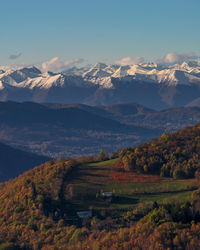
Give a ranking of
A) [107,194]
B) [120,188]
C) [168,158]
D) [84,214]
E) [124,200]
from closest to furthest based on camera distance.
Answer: [84,214] → [124,200] → [107,194] → [120,188] → [168,158]

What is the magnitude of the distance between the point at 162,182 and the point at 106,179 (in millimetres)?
10620

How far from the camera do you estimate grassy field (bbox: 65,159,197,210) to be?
97938 mm

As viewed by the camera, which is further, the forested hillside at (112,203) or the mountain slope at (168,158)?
the mountain slope at (168,158)

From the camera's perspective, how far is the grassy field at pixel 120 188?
9794 cm

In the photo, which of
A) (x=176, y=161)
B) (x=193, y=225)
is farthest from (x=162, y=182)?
(x=193, y=225)

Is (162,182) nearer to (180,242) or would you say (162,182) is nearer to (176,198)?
(176,198)

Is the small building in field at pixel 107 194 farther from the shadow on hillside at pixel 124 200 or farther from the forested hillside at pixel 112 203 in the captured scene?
the shadow on hillside at pixel 124 200

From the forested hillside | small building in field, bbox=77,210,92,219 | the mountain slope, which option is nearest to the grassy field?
the forested hillside

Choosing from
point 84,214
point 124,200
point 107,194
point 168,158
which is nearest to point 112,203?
point 124,200

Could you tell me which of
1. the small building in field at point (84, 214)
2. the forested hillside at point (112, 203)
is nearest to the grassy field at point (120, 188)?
the forested hillside at point (112, 203)

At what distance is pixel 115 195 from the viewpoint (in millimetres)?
101062

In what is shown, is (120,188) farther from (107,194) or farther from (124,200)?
(124,200)

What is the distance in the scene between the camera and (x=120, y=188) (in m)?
105

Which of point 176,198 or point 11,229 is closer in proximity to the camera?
point 11,229
